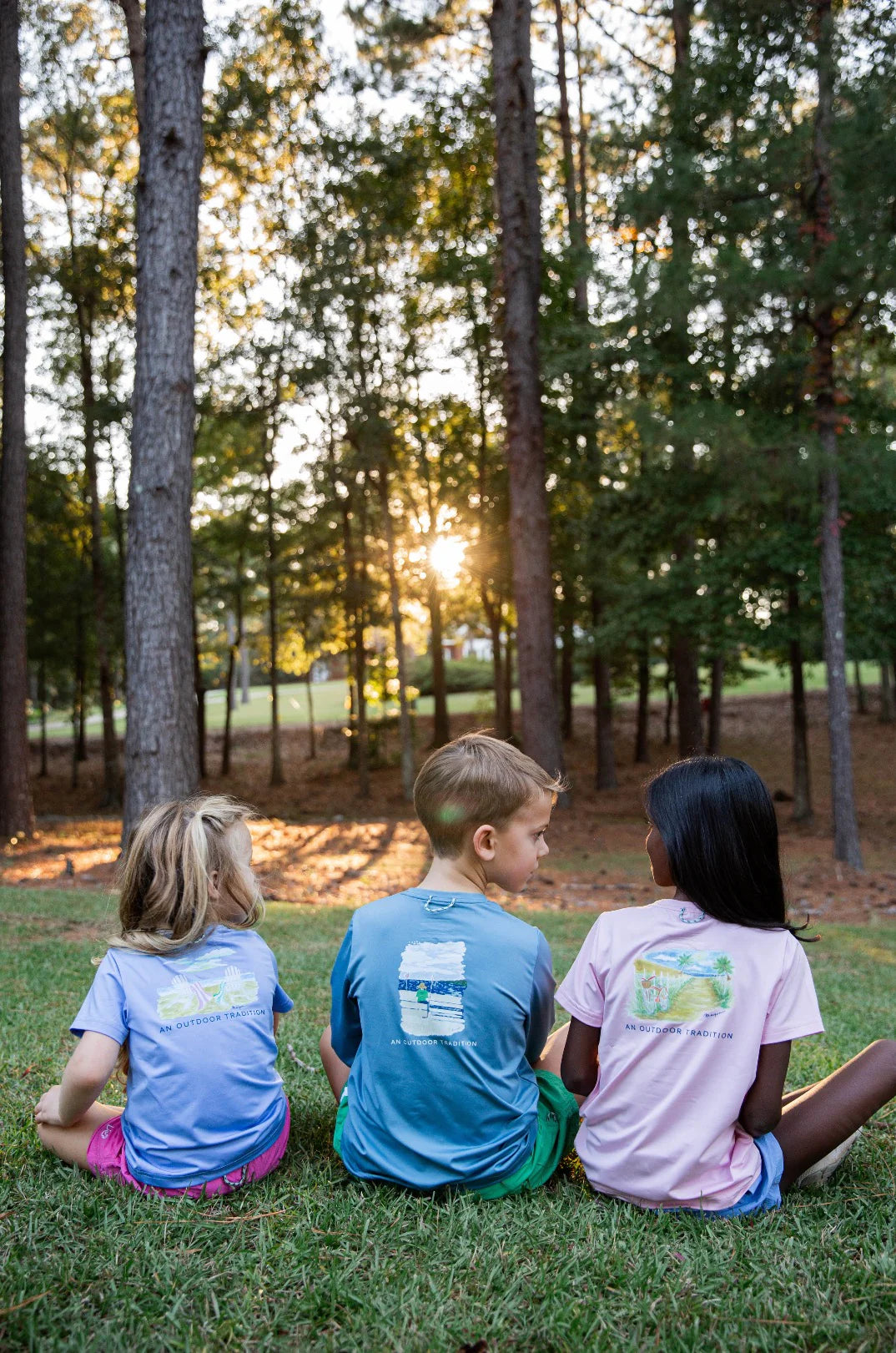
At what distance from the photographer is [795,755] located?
15.8 m

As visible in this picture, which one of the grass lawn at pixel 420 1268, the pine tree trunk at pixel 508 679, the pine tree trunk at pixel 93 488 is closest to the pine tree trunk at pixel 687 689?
the pine tree trunk at pixel 508 679

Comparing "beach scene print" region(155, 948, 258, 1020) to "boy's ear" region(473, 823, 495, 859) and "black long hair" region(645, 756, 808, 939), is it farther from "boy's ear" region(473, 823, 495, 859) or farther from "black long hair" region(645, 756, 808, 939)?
"black long hair" region(645, 756, 808, 939)

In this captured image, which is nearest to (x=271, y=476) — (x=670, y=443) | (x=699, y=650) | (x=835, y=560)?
(x=699, y=650)

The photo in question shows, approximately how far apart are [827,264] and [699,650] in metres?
7.34

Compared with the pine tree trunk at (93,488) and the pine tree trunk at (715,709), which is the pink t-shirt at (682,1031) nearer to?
the pine tree trunk at (715,709)

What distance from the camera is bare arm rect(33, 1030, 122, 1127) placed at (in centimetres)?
249

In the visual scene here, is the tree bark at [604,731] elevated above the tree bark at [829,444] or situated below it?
below

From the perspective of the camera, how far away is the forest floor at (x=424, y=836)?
11.0m

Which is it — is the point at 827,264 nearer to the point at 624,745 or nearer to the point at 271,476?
the point at 271,476

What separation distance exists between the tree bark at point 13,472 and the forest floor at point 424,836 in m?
0.86

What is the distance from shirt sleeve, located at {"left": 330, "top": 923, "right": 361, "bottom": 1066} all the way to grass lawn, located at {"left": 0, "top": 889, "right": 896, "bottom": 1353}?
321 mm

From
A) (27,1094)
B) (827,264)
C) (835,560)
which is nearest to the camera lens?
(27,1094)

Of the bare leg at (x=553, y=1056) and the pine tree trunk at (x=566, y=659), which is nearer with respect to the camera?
the bare leg at (x=553, y=1056)

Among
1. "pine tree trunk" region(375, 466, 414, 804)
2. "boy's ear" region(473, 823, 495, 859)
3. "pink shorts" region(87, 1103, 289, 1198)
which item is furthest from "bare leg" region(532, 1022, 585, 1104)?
"pine tree trunk" region(375, 466, 414, 804)
